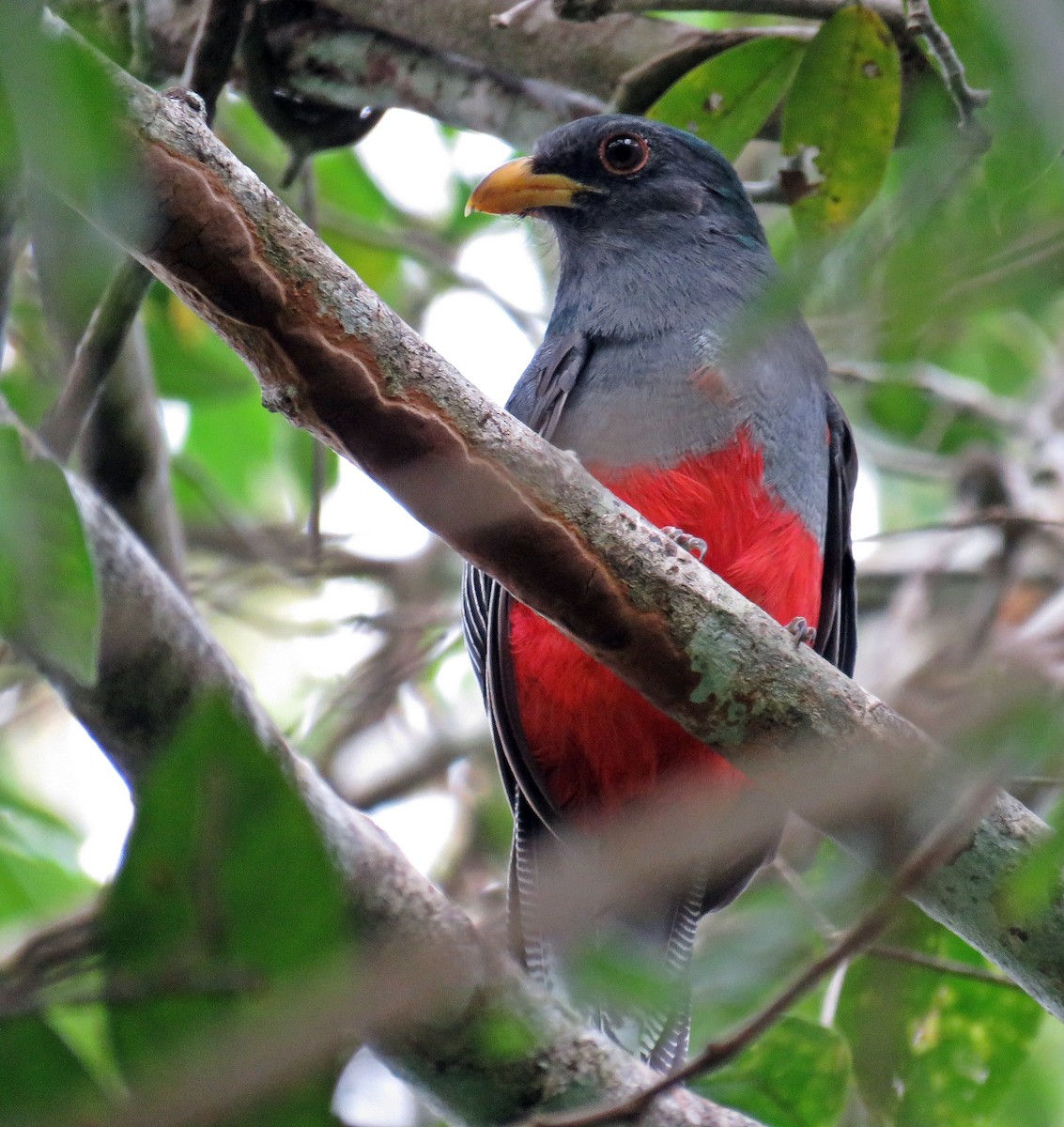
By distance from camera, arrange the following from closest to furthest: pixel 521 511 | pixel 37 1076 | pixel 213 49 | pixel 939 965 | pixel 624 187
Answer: pixel 37 1076 < pixel 521 511 < pixel 939 965 < pixel 213 49 < pixel 624 187

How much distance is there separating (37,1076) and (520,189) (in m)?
3.13

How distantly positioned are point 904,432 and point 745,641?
3.48 m

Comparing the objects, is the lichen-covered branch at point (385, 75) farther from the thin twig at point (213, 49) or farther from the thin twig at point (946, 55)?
the thin twig at point (946, 55)

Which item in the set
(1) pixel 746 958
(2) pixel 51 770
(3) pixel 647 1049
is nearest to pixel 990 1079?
(3) pixel 647 1049

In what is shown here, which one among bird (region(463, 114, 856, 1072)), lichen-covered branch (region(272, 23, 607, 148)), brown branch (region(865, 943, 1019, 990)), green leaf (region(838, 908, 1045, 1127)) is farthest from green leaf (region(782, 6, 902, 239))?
green leaf (region(838, 908, 1045, 1127))

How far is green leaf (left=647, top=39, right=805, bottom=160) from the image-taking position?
335cm

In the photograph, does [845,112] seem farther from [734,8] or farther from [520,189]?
[520,189]

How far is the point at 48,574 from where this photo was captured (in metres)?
2.05

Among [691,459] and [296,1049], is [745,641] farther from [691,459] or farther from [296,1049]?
[296,1049]

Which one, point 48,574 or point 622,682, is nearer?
point 48,574

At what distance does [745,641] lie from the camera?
7.81ft

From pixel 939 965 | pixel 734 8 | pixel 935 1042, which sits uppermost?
pixel 734 8

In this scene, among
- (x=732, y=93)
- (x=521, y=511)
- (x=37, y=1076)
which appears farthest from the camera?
(x=732, y=93)

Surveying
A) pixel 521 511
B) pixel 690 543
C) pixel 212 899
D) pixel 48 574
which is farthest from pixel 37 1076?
pixel 690 543
